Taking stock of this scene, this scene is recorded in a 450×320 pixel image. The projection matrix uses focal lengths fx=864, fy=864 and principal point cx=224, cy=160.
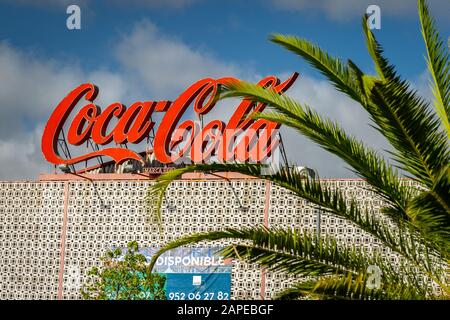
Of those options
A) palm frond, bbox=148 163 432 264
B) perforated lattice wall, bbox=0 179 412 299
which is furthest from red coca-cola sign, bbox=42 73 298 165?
palm frond, bbox=148 163 432 264

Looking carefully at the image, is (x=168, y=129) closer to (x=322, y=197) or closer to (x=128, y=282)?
(x=128, y=282)

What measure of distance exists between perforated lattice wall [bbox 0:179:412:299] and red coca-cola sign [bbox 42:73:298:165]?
66.4 inches

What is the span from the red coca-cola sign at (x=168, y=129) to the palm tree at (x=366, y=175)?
24.4 m

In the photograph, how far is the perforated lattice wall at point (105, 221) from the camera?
37.3 metres

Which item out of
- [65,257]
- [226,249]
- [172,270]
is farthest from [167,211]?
[226,249]

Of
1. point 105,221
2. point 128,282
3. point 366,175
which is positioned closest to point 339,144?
point 366,175

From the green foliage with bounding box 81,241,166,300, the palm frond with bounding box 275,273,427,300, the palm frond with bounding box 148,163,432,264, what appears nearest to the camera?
the palm frond with bounding box 275,273,427,300

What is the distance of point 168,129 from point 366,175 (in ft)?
90.3

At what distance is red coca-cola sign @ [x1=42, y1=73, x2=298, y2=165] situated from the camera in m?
36.5

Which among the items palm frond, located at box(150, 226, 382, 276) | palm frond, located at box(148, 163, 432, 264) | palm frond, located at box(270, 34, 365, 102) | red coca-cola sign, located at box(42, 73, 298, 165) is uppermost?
red coca-cola sign, located at box(42, 73, 298, 165)

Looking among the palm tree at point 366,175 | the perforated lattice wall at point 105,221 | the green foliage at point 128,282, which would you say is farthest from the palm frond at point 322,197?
the perforated lattice wall at point 105,221

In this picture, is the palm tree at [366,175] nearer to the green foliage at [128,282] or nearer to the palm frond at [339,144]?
the palm frond at [339,144]

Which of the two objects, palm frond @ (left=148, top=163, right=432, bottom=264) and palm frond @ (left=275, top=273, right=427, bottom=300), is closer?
palm frond @ (left=275, top=273, right=427, bottom=300)

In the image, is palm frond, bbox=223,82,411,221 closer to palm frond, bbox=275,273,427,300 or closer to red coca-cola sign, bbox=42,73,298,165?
palm frond, bbox=275,273,427,300
